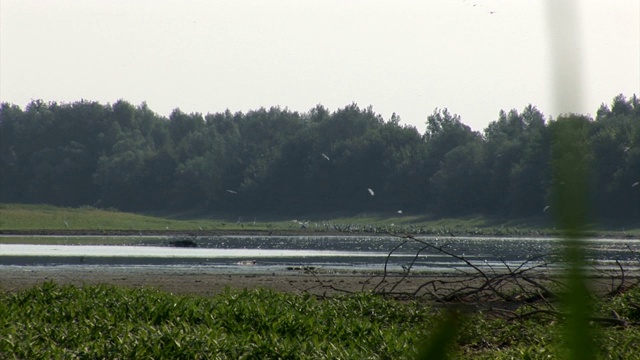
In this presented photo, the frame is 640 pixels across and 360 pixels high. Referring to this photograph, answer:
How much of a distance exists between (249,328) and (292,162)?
9779 cm

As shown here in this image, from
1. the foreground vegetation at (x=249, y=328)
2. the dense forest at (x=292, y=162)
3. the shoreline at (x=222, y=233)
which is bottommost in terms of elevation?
the foreground vegetation at (x=249, y=328)

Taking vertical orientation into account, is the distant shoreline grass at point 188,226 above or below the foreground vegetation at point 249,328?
above

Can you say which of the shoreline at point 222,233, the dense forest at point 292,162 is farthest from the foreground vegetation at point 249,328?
the dense forest at point 292,162

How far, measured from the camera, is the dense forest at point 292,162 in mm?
80562

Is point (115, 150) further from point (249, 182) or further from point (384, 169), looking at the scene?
point (384, 169)

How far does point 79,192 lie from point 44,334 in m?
114

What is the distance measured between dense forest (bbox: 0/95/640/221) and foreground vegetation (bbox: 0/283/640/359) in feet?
167

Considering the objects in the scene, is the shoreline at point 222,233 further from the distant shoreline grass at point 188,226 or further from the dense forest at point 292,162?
the dense forest at point 292,162

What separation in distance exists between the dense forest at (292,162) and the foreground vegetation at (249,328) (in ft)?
167

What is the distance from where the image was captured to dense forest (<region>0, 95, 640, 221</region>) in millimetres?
80562

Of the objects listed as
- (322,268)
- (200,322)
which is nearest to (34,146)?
(322,268)

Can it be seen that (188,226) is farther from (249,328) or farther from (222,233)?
(249,328)

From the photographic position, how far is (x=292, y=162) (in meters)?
108

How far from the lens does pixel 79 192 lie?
393 ft
